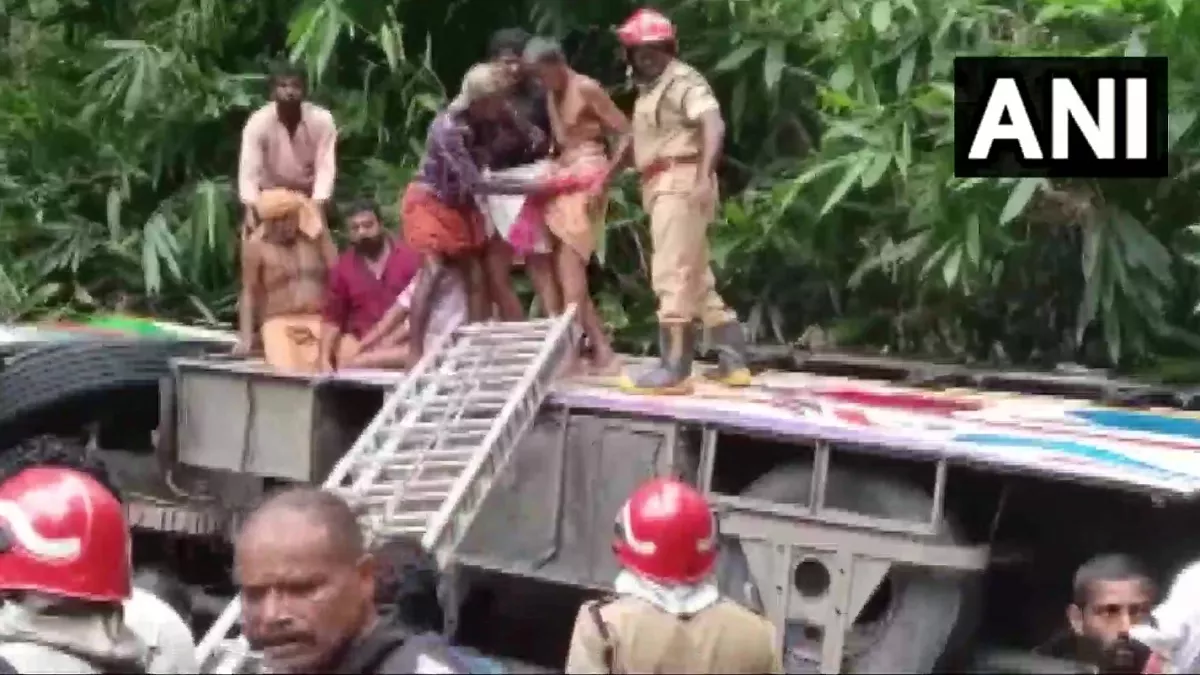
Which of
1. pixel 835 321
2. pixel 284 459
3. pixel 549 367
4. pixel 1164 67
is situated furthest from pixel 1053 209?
pixel 284 459

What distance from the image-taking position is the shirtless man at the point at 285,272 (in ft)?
26.5

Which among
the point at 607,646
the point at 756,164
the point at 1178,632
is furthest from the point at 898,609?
the point at 756,164

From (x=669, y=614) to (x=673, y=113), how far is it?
3138 millimetres

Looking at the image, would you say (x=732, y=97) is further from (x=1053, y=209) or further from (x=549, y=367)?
(x=549, y=367)

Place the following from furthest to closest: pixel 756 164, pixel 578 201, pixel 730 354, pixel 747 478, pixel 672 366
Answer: pixel 756 164
pixel 730 354
pixel 578 201
pixel 672 366
pixel 747 478

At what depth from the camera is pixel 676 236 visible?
7.04 metres

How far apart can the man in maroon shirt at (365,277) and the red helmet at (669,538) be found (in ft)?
12.9

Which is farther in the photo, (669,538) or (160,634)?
(669,538)

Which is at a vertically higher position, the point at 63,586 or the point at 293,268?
the point at 293,268

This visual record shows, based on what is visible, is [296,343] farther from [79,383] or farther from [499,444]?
[499,444]

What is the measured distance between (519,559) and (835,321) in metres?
4.04

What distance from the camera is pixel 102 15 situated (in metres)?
11.9

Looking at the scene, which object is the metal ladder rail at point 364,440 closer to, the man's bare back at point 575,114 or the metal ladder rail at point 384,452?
the metal ladder rail at point 384,452

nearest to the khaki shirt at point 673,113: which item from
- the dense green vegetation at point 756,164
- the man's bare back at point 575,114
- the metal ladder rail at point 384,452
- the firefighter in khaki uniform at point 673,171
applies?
the firefighter in khaki uniform at point 673,171
